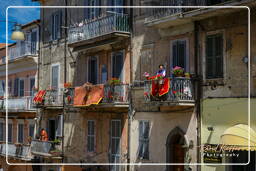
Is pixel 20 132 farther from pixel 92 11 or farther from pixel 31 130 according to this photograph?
pixel 92 11

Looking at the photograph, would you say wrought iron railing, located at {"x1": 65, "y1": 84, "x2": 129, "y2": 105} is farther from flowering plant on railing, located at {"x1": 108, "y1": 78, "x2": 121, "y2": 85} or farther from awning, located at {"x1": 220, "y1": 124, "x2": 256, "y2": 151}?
awning, located at {"x1": 220, "y1": 124, "x2": 256, "y2": 151}

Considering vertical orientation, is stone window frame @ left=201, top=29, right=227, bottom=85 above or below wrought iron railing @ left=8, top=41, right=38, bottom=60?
below

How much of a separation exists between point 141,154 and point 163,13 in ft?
19.2

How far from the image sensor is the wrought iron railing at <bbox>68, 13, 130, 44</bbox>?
65.3 feet

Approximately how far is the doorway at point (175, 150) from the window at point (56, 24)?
10.8m

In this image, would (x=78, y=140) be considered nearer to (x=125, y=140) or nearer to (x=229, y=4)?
(x=125, y=140)

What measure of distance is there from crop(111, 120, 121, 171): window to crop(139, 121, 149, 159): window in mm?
1653

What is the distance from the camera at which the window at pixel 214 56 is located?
52.4ft

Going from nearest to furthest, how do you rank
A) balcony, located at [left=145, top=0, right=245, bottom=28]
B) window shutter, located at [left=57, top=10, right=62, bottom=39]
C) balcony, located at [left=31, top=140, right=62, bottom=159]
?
balcony, located at [left=145, top=0, right=245, bottom=28]
balcony, located at [left=31, top=140, right=62, bottom=159]
window shutter, located at [left=57, top=10, right=62, bottom=39]

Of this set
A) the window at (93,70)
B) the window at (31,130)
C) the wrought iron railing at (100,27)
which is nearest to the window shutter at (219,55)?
the wrought iron railing at (100,27)

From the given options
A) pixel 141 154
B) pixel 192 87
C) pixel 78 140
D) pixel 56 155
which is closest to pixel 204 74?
pixel 192 87

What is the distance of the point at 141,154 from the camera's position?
19.3 metres

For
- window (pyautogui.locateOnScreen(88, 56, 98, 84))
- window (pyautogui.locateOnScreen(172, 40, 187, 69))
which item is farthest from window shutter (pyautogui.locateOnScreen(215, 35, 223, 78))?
window (pyautogui.locateOnScreen(88, 56, 98, 84))

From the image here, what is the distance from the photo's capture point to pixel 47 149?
81.7ft
